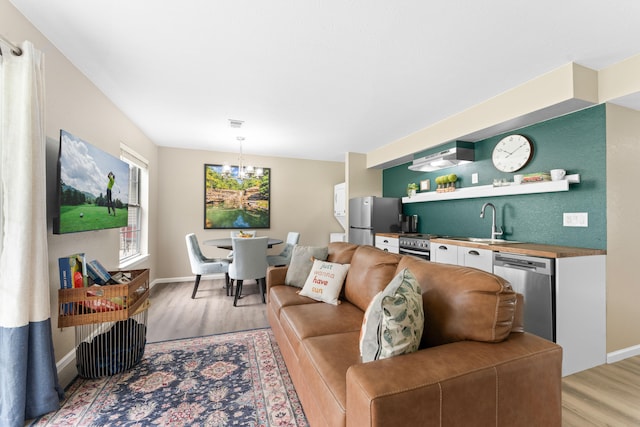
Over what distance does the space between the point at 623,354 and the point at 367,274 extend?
243 centimetres

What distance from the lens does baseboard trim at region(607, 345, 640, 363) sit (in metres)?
2.37

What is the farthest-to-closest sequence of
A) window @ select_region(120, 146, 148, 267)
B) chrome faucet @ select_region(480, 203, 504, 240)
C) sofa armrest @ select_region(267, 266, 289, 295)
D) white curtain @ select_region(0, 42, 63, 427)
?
window @ select_region(120, 146, 148, 267) → chrome faucet @ select_region(480, 203, 504, 240) → sofa armrest @ select_region(267, 266, 289, 295) → white curtain @ select_region(0, 42, 63, 427)

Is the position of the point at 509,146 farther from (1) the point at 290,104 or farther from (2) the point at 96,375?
(2) the point at 96,375

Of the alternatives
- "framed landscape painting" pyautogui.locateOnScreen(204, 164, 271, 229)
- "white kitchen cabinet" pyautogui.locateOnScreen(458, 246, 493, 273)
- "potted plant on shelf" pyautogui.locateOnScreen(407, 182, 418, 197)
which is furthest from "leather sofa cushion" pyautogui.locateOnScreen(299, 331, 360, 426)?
"framed landscape painting" pyautogui.locateOnScreen(204, 164, 271, 229)

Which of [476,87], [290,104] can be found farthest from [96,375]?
[476,87]

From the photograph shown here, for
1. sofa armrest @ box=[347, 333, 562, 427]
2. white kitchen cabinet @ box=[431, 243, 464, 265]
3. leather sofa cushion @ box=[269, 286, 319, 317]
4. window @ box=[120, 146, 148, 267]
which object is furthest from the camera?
window @ box=[120, 146, 148, 267]

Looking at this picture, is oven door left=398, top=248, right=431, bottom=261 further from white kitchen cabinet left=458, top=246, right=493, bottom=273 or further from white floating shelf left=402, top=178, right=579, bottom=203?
white floating shelf left=402, top=178, right=579, bottom=203

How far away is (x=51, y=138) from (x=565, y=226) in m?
4.43

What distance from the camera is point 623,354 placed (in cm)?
242

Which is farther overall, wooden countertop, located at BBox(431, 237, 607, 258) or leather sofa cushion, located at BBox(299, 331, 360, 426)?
wooden countertop, located at BBox(431, 237, 607, 258)

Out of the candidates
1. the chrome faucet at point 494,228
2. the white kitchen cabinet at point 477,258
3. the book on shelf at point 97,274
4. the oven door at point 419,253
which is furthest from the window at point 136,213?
the chrome faucet at point 494,228

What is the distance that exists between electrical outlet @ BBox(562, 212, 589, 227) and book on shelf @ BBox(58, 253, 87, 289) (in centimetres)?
414

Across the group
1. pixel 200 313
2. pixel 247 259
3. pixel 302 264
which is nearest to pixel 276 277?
pixel 302 264

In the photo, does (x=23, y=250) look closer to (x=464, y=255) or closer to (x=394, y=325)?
(x=394, y=325)
